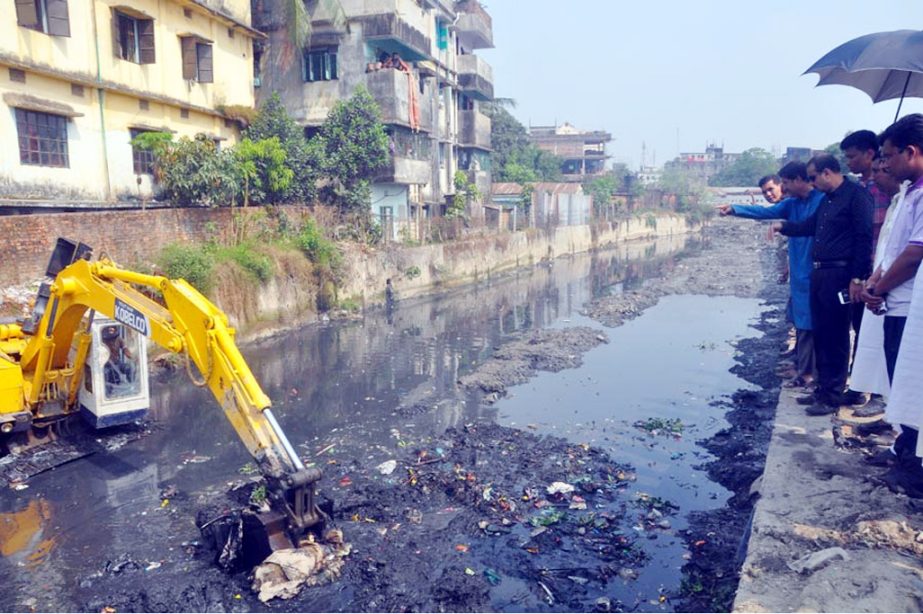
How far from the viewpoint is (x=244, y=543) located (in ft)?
16.0

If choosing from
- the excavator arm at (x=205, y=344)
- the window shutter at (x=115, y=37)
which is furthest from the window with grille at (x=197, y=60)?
the excavator arm at (x=205, y=344)

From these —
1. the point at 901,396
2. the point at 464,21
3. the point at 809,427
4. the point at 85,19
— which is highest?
the point at 464,21

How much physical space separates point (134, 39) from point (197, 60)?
191 centimetres

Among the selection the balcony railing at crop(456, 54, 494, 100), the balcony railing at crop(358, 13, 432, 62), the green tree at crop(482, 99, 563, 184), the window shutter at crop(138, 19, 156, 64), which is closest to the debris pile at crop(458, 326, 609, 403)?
the window shutter at crop(138, 19, 156, 64)

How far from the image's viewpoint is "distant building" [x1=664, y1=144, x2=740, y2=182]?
77875 mm

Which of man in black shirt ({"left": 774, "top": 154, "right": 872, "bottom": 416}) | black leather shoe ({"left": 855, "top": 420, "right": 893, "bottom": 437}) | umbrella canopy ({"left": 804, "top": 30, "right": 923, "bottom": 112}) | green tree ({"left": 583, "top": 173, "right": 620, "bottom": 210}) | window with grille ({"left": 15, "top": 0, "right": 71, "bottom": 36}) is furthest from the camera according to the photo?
green tree ({"left": 583, "top": 173, "right": 620, "bottom": 210})

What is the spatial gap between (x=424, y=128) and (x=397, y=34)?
142 inches

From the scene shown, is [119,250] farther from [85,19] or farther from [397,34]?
[397,34]

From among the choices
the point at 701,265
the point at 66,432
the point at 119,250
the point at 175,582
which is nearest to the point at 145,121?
the point at 119,250

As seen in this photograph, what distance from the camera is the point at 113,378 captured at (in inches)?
299

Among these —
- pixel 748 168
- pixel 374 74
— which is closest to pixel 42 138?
pixel 374 74

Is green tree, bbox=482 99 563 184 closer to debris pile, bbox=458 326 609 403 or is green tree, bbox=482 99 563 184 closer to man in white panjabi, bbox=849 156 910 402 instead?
debris pile, bbox=458 326 609 403

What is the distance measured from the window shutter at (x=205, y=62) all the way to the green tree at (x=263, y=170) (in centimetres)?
258

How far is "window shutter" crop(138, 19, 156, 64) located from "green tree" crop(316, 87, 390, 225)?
5.00 metres
